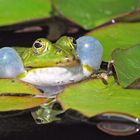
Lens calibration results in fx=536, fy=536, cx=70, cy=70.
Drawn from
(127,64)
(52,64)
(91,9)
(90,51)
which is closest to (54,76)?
(52,64)

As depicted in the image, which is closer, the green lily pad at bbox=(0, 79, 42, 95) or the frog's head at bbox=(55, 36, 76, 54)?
the green lily pad at bbox=(0, 79, 42, 95)

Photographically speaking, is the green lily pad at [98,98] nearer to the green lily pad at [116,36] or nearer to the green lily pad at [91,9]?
the green lily pad at [116,36]

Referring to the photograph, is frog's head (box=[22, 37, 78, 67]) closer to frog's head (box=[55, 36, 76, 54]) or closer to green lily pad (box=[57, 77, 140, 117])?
frog's head (box=[55, 36, 76, 54])

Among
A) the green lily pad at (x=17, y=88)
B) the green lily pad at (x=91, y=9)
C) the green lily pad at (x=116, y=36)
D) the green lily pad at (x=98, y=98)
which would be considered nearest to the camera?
the green lily pad at (x=98, y=98)

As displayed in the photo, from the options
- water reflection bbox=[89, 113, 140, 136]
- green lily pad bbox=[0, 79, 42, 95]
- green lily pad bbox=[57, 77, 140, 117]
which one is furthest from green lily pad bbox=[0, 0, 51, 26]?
water reflection bbox=[89, 113, 140, 136]

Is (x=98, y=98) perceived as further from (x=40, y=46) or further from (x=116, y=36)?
(x=116, y=36)

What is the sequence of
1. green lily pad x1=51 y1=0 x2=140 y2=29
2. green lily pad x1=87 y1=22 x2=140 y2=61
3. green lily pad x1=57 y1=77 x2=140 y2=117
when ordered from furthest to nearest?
green lily pad x1=51 y1=0 x2=140 y2=29 → green lily pad x1=87 y1=22 x2=140 y2=61 → green lily pad x1=57 y1=77 x2=140 y2=117

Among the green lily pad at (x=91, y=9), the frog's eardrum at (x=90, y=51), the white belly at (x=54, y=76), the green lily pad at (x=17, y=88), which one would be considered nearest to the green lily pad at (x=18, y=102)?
the green lily pad at (x=17, y=88)
